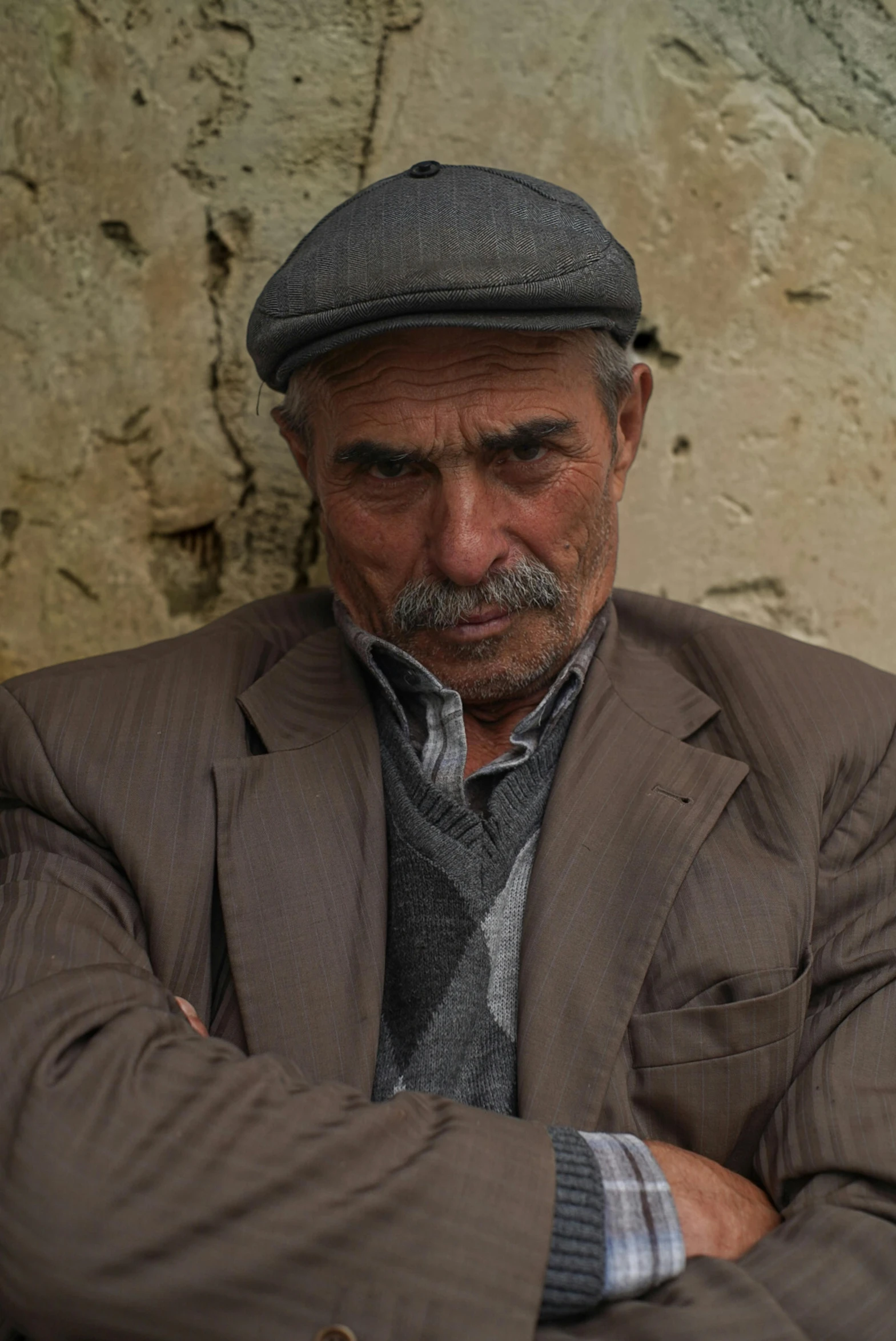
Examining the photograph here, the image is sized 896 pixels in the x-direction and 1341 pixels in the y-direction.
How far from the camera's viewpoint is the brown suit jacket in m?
1.23

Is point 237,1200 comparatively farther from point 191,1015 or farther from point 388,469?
point 388,469

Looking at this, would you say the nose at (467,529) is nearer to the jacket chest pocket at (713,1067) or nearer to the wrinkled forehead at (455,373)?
the wrinkled forehead at (455,373)


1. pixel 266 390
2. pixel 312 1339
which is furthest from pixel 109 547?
pixel 312 1339

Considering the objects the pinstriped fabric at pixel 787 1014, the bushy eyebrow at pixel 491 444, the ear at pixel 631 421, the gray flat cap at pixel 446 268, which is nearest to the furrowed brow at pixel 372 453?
the bushy eyebrow at pixel 491 444

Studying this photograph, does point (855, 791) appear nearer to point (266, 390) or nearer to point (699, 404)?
point (699, 404)

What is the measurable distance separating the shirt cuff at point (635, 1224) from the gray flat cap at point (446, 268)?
1.06 m

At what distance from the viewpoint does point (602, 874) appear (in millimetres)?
1681

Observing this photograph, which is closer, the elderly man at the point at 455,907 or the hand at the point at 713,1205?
the elderly man at the point at 455,907

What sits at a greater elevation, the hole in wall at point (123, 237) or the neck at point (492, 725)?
the hole in wall at point (123, 237)

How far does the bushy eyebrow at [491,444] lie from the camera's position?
1.71m

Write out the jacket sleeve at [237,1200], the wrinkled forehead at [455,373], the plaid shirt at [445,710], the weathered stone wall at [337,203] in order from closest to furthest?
the jacket sleeve at [237,1200] → the wrinkled forehead at [455,373] → the plaid shirt at [445,710] → the weathered stone wall at [337,203]

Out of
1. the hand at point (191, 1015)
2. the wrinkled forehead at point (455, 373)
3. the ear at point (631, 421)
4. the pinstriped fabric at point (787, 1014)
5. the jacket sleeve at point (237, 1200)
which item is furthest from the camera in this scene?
the ear at point (631, 421)

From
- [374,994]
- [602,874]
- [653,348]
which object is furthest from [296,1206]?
[653,348]

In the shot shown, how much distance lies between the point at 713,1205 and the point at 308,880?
653 millimetres
